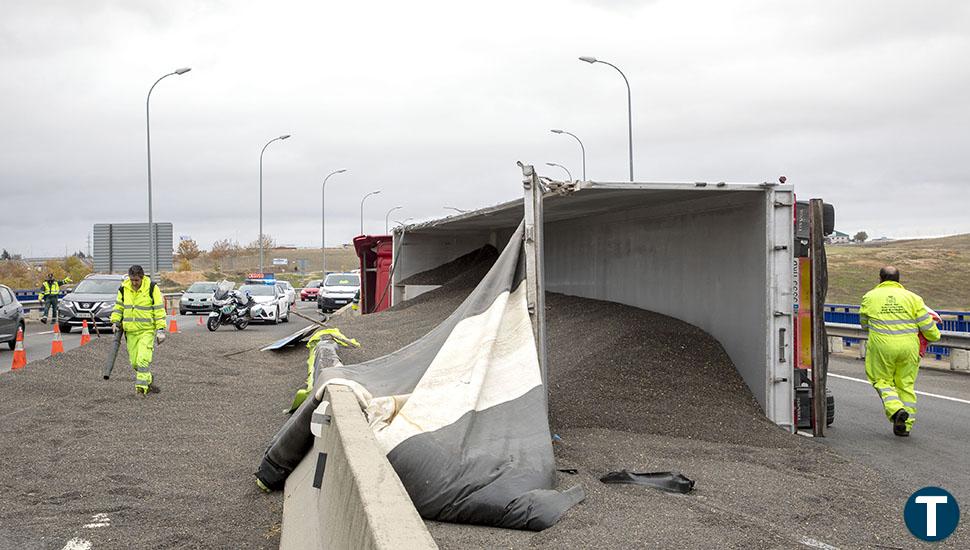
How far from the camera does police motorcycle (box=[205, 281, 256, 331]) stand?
89.2ft

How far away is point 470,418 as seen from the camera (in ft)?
20.8

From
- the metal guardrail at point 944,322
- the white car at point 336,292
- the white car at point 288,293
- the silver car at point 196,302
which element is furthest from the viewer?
the white car at point 336,292

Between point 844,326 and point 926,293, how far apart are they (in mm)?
29747

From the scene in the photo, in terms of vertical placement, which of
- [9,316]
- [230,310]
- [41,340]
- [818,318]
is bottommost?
[41,340]

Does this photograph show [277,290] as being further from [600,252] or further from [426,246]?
[600,252]

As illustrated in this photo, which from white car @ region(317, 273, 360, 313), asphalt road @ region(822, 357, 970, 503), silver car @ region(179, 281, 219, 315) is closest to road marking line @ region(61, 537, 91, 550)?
asphalt road @ region(822, 357, 970, 503)

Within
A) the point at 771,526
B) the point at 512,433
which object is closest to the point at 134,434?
the point at 512,433

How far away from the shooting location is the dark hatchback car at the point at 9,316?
763 inches

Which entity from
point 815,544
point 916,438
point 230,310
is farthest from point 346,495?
point 230,310

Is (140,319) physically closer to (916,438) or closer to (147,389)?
(147,389)

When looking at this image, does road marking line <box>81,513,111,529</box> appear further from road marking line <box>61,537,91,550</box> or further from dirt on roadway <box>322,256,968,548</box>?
dirt on roadway <box>322,256,968,548</box>

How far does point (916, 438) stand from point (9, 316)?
57.9ft

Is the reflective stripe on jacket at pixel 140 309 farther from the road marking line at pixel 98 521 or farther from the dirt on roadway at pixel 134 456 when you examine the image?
the road marking line at pixel 98 521

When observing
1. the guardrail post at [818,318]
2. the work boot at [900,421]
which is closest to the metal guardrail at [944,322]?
the work boot at [900,421]
